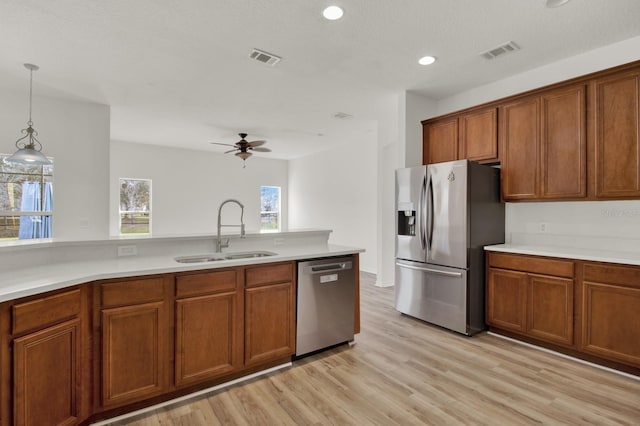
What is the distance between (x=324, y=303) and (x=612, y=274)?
2.34 m

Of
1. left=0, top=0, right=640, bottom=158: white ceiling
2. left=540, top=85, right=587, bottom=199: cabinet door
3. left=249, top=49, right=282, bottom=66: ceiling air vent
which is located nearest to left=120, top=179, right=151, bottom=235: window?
left=0, top=0, right=640, bottom=158: white ceiling

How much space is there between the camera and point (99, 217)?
4.80m

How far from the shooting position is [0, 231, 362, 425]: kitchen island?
5.24 ft

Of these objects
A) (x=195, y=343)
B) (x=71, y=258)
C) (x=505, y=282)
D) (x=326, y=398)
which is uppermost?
(x=71, y=258)

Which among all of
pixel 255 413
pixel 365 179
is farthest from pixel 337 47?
pixel 365 179

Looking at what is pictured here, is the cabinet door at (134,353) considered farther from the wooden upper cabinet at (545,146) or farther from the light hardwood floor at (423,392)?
the wooden upper cabinet at (545,146)

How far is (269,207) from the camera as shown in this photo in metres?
9.55

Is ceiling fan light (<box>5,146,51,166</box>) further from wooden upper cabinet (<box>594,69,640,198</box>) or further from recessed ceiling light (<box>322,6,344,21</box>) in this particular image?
wooden upper cabinet (<box>594,69,640,198</box>)

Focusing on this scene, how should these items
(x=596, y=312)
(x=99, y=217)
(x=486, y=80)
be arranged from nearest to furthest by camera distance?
(x=596, y=312)
(x=486, y=80)
(x=99, y=217)

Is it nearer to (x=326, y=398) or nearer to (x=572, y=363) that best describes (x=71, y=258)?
(x=326, y=398)

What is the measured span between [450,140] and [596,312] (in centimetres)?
228

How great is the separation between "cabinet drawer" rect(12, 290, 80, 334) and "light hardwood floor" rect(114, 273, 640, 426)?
809 mm

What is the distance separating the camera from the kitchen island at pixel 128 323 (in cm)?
160

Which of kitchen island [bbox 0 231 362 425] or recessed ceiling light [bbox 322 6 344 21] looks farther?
recessed ceiling light [bbox 322 6 344 21]
